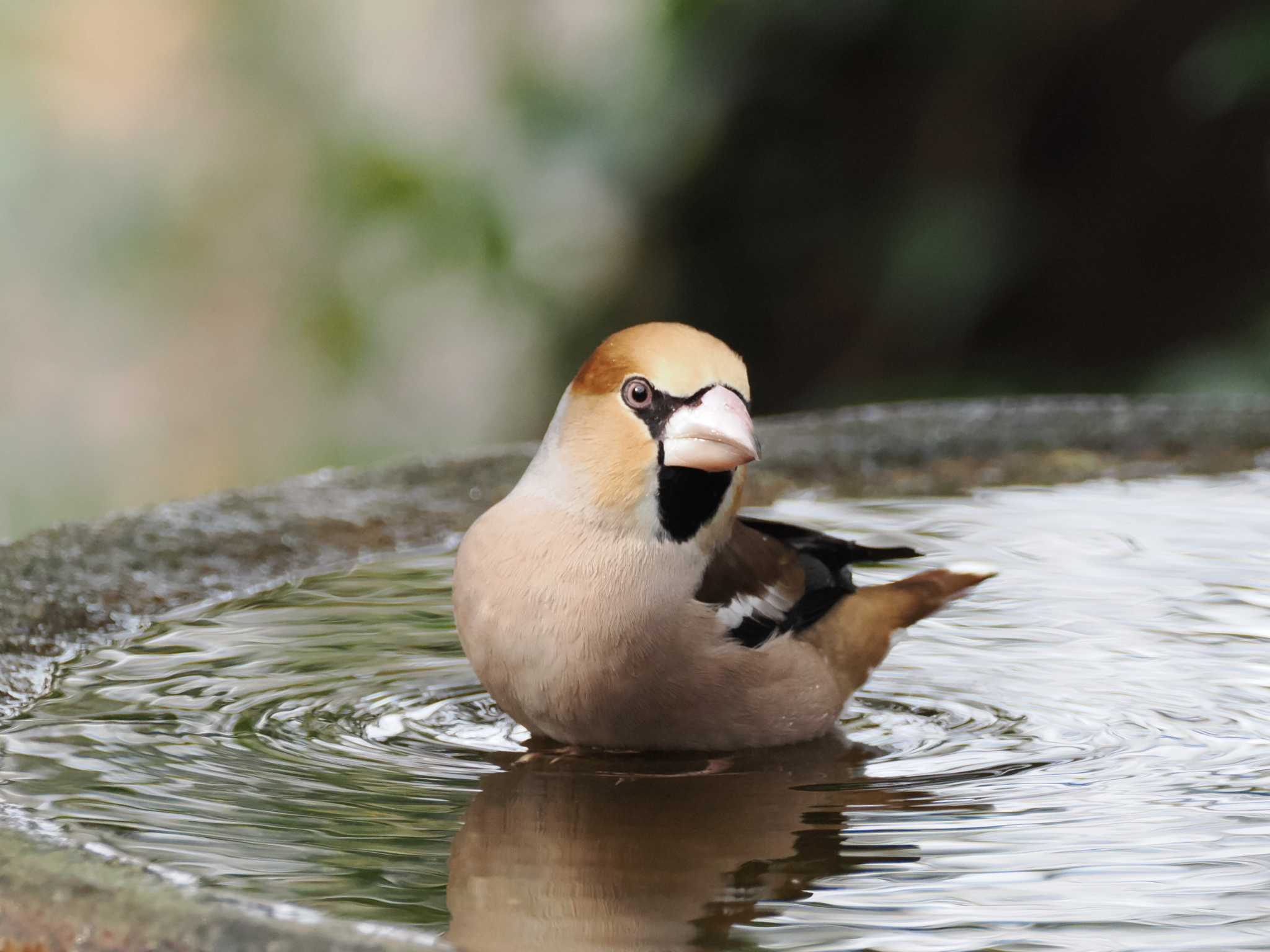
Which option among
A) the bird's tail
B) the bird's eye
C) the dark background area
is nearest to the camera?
the bird's eye

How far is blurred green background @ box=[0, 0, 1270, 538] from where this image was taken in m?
6.89

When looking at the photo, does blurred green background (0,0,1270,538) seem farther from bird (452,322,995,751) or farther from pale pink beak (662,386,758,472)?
pale pink beak (662,386,758,472)

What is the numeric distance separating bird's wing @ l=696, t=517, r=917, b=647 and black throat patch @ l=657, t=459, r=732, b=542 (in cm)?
7

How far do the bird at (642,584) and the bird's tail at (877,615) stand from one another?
3 centimetres

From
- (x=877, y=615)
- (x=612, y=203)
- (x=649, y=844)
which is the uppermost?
(x=612, y=203)

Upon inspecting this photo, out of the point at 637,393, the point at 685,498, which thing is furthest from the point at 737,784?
the point at 637,393

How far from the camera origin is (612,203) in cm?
711

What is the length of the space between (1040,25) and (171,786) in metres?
5.83

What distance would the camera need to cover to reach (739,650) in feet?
7.82

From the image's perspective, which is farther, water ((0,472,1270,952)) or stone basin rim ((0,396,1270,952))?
water ((0,472,1270,952))

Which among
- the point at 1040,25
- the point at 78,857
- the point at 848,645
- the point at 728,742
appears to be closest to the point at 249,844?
the point at 78,857

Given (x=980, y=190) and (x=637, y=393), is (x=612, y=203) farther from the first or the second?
(x=637, y=393)

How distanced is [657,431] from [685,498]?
11cm

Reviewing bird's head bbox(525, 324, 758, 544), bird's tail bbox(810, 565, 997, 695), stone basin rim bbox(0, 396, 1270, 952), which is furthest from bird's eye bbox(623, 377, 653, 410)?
stone basin rim bbox(0, 396, 1270, 952)
